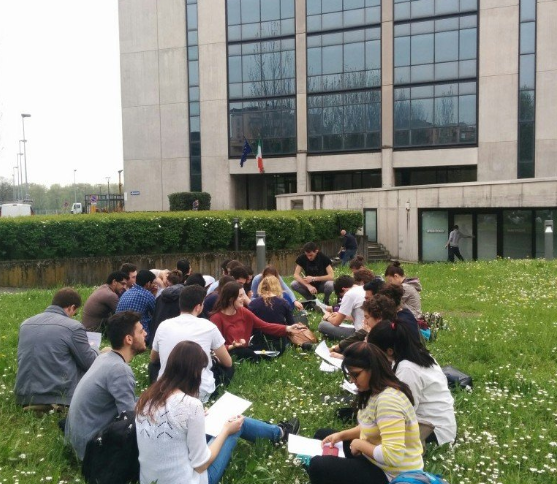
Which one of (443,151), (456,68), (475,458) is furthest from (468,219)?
(475,458)

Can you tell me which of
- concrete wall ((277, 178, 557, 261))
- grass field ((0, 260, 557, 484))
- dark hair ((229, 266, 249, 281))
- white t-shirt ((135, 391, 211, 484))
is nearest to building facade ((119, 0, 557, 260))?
concrete wall ((277, 178, 557, 261))

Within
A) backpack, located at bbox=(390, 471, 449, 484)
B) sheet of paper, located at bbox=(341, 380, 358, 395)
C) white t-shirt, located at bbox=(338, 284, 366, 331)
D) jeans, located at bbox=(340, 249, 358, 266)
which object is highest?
white t-shirt, located at bbox=(338, 284, 366, 331)

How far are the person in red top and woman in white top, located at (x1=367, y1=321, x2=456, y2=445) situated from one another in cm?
289

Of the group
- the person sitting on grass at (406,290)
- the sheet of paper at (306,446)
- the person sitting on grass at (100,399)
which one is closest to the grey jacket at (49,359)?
the person sitting on grass at (100,399)

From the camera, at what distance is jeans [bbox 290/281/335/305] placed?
12203mm

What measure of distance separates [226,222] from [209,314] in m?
11.4

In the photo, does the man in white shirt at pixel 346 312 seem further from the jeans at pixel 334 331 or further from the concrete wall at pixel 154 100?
the concrete wall at pixel 154 100

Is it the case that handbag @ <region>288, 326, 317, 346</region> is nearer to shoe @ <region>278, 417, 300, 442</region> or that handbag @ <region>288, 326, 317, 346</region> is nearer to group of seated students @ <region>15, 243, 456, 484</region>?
group of seated students @ <region>15, 243, 456, 484</region>

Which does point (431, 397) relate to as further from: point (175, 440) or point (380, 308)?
point (175, 440)

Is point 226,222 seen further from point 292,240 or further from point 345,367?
point 345,367

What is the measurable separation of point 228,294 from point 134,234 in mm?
10736

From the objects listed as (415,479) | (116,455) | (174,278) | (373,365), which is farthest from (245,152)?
(415,479)

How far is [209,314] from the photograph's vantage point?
25.6 ft

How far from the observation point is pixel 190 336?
600 centimetres
